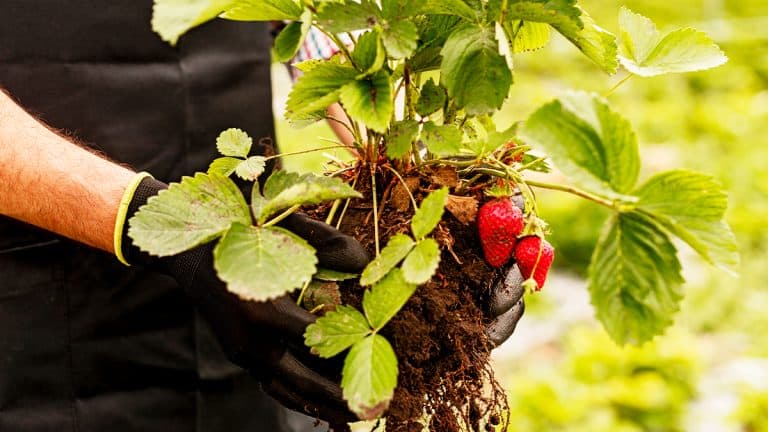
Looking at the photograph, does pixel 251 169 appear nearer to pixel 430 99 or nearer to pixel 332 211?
pixel 332 211

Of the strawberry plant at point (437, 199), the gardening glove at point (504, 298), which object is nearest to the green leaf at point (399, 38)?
the strawberry plant at point (437, 199)

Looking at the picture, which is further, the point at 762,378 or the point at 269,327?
the point at 762,378

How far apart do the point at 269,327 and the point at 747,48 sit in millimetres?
7778

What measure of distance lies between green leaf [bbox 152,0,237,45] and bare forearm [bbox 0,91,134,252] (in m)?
0.38

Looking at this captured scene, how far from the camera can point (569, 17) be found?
83 centimetres

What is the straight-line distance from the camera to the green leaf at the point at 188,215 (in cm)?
81

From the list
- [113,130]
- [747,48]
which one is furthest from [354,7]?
[747,48]

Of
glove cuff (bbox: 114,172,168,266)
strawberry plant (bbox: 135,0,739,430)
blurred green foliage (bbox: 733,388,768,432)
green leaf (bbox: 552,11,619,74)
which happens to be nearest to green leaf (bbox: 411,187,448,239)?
strawberry plant (bbox: 135,0,739,430)

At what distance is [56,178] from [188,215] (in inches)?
13.7

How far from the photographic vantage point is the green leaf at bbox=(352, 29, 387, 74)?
81 centimetres

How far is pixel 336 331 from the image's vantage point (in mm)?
859

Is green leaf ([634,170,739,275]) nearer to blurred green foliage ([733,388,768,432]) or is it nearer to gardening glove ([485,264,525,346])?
gardening glove ([485,264,525,346])

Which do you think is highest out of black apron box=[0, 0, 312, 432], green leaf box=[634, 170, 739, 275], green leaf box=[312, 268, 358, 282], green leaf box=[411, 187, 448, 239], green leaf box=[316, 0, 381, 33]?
green leaf box=[316, 0, 381, 33]

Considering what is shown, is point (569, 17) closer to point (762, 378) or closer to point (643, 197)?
point (643, 197)
